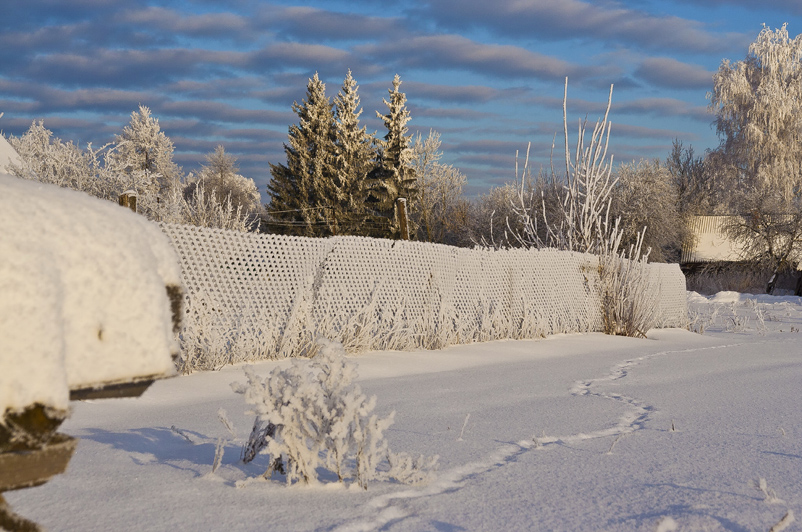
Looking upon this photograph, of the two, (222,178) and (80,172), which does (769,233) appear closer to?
(80,172)

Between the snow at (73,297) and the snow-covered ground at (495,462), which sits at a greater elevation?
the snow at (73,297)

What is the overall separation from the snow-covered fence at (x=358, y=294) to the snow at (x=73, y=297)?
481 cm

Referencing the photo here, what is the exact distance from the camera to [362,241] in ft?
25.4

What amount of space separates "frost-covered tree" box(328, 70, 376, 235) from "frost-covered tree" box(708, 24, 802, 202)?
18212 mm

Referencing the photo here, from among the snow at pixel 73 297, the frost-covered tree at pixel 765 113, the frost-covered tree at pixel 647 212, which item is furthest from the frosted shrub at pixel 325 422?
the frost-covered tree at pixel 765 113

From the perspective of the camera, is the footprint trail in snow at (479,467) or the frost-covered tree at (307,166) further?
the frost-covered tree at (307,166)

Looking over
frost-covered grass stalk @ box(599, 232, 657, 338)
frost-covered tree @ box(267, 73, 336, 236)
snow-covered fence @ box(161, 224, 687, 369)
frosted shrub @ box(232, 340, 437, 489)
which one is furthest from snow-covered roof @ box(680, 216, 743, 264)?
frosted shrub @ box(232, 340, 437, 489)

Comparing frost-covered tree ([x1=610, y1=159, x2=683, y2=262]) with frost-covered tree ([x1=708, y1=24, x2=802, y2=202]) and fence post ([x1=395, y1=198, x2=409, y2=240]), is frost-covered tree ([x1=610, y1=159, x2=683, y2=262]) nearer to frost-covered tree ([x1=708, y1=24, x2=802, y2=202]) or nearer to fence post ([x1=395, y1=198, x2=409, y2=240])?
frost-covered tree ([x1=708, y1=24, x2=802, y2=202])

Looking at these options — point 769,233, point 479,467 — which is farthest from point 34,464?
point 769,233

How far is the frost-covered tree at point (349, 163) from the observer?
3152 centimetres

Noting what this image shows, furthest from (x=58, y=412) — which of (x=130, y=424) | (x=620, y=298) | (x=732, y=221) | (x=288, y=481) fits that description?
(x=732, y=221)

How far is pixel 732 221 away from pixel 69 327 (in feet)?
99.1

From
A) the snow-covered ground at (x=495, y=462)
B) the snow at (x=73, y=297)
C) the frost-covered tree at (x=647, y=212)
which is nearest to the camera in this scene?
the snow at (x=73, y=297)

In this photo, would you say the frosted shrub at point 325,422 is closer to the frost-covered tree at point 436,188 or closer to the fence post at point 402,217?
the fence post at point 402,217
